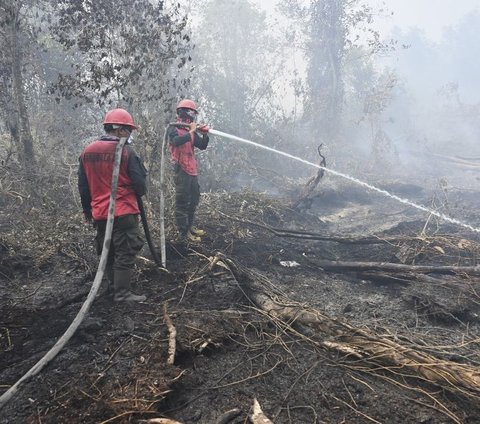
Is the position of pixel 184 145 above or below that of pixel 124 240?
above

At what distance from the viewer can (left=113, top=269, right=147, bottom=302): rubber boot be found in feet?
12.9

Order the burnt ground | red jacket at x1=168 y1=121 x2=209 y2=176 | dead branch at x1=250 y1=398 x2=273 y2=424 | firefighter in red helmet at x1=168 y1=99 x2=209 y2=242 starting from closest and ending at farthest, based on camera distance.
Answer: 1. dead branch at x1=250 y1=398 x2=273 y2=424
2. the burnt ground
3. red jacket at x1=168 y1=121 x2=209 y2=176
4. firefighter in red helmet at x1=168 y1=99 x2=209 y2=242

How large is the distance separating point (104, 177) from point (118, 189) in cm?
17

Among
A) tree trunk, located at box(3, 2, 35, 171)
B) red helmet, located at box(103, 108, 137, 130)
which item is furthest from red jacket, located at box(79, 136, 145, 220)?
tree trunk, located at box(3, 2, 35, 171)

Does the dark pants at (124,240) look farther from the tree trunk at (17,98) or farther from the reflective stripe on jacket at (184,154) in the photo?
the tree trunk at (17,98)

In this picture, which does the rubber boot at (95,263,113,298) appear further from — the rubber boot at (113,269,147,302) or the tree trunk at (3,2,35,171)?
the tree trunk at (3,2,35,171)

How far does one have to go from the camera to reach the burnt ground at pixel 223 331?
99.1 inches

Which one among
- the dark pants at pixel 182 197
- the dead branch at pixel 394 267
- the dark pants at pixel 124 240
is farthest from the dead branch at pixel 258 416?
the dark pants at pixel 182 197

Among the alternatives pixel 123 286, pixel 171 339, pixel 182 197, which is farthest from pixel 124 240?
pixel 182 197

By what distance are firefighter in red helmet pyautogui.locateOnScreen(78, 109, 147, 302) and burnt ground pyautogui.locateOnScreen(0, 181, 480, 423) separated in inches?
14.3

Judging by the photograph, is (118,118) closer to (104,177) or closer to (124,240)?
(104,177)

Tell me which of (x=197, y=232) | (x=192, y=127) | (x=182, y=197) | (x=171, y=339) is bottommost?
(x=197, y=232)

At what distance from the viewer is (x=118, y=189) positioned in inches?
152

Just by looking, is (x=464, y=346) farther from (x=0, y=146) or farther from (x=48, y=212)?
(x=0, y=146)
